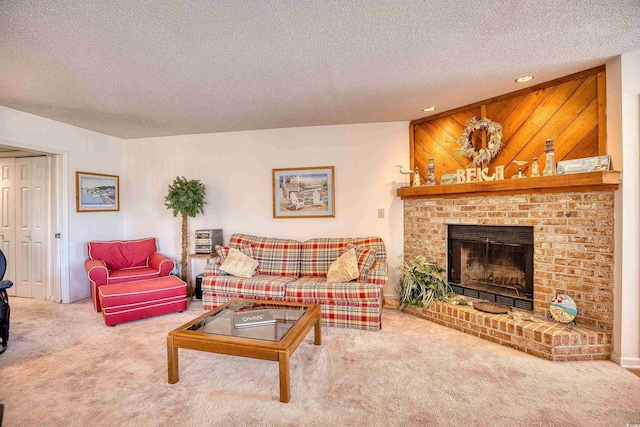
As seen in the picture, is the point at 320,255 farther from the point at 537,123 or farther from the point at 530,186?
the point at 537,123

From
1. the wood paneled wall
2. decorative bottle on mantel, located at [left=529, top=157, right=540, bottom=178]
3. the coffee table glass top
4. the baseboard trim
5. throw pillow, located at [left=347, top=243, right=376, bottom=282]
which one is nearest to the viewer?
the coffee table glass top

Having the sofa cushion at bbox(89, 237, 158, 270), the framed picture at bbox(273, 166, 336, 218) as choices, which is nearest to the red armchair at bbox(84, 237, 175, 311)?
the sofa cushion at bbox(89, 237, 158, 270)

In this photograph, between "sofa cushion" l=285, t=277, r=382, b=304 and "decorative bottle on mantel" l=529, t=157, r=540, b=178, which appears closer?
"decorative bottle on mantel" l=529, t=157, r=540, b=178

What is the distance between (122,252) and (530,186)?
4853mm

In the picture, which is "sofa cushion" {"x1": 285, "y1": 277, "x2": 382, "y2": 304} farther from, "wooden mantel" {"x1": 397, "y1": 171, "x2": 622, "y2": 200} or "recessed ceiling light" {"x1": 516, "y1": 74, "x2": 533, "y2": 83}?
"recessed ceiling light" {"x1": 516, "y1": 74, "x2": 533, "y2": 83}

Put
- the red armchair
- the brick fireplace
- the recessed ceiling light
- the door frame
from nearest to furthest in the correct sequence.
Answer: the brick fireplace, the recessed ceiling light, the red armchair, the door frame

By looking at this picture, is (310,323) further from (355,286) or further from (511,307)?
(511,307)

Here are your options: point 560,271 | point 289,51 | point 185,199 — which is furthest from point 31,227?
point 560,271

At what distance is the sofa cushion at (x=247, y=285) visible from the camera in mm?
3172

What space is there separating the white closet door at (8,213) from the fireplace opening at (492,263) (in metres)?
5.89

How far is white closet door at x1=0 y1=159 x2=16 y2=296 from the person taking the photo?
4.24 meters

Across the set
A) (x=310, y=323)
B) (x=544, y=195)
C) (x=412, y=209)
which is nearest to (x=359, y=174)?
(x=412, y=209)

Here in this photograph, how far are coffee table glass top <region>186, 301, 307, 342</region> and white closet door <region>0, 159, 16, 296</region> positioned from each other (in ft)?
12.6

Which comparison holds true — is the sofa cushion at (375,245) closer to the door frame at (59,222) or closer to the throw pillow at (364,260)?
the throw pillow at (364,260)
